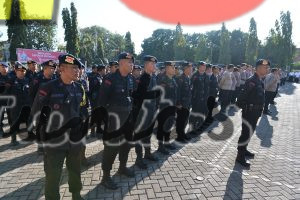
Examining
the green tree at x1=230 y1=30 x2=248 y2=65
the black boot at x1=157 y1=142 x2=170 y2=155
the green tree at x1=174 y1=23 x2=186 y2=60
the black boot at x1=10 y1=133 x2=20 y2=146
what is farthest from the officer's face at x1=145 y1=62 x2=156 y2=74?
the green tree at x1=174 y1=23 x2=186 y2=60

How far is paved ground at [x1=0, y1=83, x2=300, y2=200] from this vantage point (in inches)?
172

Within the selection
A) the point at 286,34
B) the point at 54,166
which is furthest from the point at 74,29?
the point at 54,166

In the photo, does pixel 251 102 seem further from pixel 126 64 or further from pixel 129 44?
pixel 129 44

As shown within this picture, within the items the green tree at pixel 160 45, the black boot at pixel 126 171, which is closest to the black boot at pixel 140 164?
the black boot at pixel 126 171

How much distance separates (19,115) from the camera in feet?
23.0

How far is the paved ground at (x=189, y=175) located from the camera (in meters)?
4.38

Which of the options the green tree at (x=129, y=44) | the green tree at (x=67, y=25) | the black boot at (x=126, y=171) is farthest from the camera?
the green tree at (x=129, y=44)

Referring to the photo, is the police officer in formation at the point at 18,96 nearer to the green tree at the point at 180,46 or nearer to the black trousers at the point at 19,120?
the black trousers at the point at 19,120

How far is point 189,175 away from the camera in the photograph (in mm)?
5137

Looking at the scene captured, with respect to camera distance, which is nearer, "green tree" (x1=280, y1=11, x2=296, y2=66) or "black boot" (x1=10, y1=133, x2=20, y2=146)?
"black boot" (x1=10, y1=133, x2=20, y2=146)

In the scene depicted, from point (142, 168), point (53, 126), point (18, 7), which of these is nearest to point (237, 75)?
point (142, 168)

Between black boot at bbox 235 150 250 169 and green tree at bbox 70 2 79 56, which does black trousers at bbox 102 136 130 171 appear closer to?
black boot at bbox 235 150 250 169

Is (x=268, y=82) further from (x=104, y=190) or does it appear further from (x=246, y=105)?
(x=104, y=190)

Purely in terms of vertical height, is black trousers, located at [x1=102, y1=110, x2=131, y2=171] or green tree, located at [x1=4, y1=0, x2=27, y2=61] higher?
green tree, located at [x1=4, y1=0, x2=27, y2=61]
